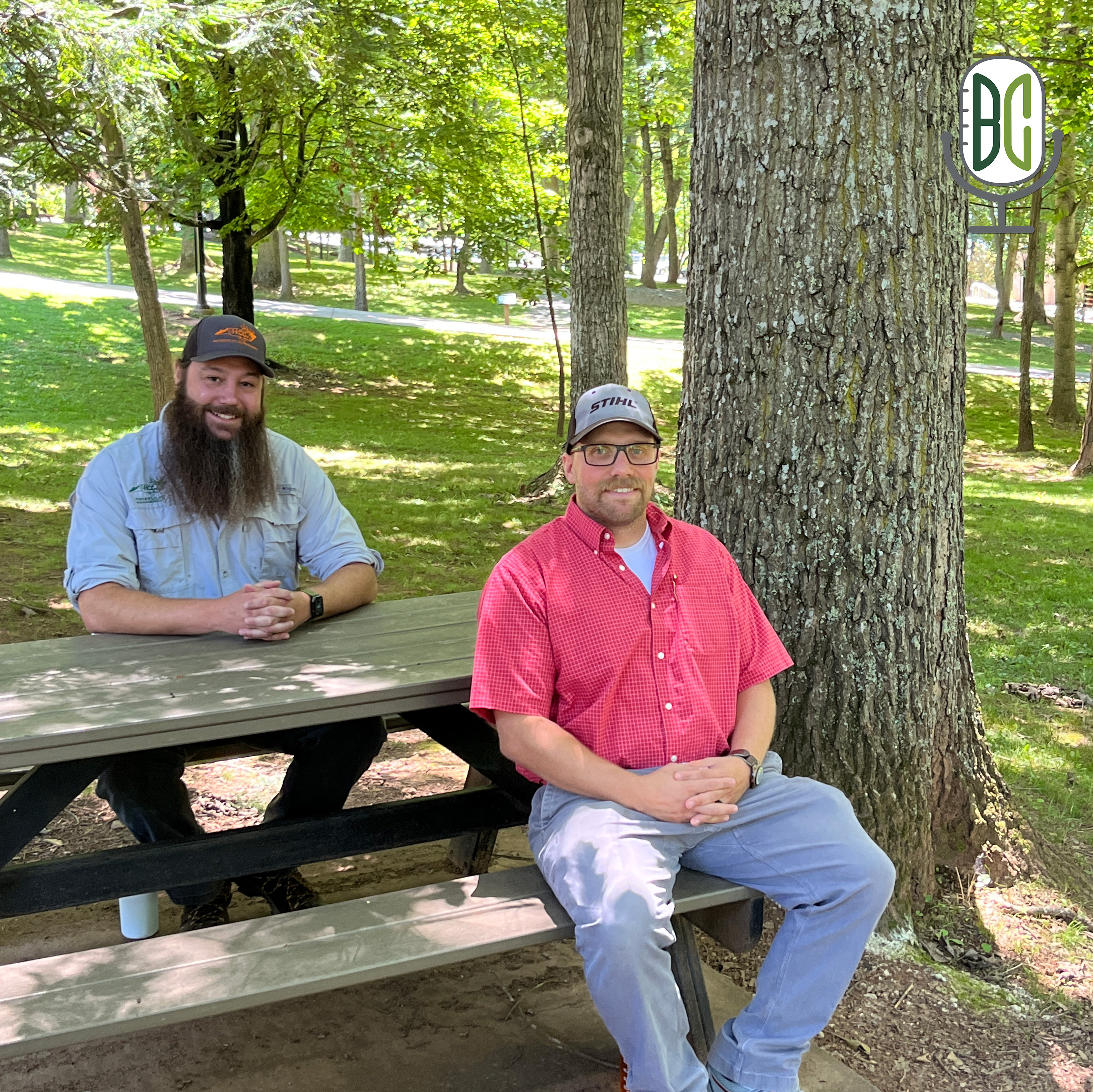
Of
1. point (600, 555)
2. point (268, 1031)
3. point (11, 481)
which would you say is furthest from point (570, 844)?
point (11, 481)

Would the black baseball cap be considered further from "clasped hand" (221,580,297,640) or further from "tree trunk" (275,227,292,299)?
"tree trunk" (275,227,292,299)

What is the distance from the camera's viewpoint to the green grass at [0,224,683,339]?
29.0 metres

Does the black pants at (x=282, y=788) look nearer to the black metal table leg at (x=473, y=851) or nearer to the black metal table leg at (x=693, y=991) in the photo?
the black metal table leg at (x=473, y=851)

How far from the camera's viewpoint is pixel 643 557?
2.86 m

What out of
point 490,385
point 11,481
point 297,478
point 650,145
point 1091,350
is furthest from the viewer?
point 650,145

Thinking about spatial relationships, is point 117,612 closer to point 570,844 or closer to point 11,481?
point 570,844

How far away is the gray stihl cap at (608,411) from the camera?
9.05ft

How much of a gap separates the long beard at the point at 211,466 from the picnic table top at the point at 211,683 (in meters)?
0.39

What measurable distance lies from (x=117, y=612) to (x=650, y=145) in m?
34.0

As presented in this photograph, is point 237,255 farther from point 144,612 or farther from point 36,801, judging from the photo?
point 36,801

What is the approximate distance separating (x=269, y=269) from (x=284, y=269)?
2.51 metres

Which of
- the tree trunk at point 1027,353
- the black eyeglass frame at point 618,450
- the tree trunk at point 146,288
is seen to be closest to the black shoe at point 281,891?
the black eyeglass frame at point 618,450

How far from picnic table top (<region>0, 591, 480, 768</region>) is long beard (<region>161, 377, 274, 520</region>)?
0.39 m

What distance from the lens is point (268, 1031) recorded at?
2.95 metres
